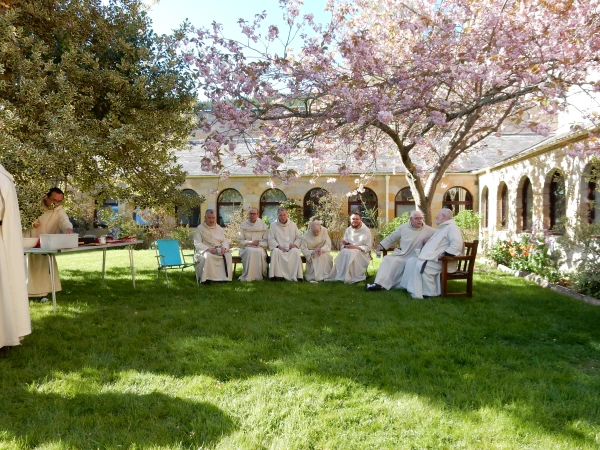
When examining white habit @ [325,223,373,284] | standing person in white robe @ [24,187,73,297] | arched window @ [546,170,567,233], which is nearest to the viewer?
standing person in white robe @ [24,187,73,297]

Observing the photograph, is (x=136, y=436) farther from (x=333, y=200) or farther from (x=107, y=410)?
(x=333, y=200)

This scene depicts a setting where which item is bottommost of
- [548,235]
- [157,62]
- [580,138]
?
[548,235]

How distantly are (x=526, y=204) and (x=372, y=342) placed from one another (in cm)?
1001

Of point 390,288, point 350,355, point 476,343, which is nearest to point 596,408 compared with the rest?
point 476,343

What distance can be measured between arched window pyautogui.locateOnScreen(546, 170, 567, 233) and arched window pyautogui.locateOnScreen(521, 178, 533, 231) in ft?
4.28

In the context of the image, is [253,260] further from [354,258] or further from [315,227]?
[354,258]

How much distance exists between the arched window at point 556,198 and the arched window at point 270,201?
37.7ft

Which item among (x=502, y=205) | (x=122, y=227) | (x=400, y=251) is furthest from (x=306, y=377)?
(x=122, y=227)

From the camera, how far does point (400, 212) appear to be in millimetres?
19625

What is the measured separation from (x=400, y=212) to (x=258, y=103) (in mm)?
12670

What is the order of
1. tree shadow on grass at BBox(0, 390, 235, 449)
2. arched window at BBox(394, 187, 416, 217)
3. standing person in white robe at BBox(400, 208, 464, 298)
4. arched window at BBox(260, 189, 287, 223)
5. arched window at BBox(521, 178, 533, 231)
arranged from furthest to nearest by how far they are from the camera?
arched window at BBox(260, 189, 287, 223) < arched window at BBox(394, 187, 416, 217) < arched window at BBox(521, 178, 533, 231) < standing person in white robe at BBox(400, 208, 464, 298) < tree shadow on grass at BBox(0, 390, 235, 449)

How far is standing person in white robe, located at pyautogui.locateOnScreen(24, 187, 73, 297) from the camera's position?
7.76 meters

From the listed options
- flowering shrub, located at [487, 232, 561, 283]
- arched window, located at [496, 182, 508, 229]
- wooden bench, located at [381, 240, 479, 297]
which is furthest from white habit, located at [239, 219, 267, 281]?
arched window, located at [496, 182, 508, 229]

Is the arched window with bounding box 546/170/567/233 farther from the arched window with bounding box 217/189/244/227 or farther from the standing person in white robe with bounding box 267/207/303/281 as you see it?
the arched window with bounding box 217/189/244/227
